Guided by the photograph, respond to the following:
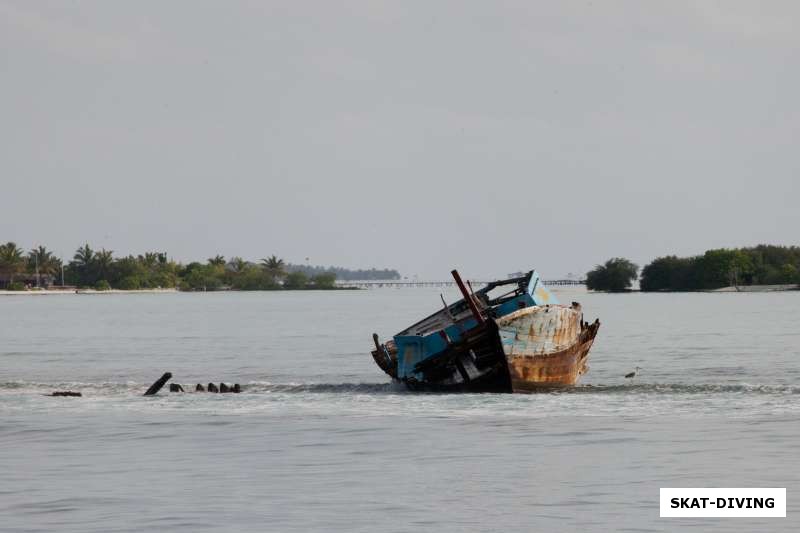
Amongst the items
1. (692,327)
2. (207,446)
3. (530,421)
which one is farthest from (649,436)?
(692,327)

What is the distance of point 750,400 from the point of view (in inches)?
1580

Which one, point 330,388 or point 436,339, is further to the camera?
point 330,388

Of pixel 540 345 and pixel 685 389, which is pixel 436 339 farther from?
pixel 685 389

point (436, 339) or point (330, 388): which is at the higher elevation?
point (436, 339)

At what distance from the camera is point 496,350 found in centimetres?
4109

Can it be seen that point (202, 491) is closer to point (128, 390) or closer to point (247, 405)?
point (247, 405)

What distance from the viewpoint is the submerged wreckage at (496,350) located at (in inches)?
1594

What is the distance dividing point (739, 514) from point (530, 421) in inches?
562

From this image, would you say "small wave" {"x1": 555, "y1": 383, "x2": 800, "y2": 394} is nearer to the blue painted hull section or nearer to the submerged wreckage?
the submerged wreckage

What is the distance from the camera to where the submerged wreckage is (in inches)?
1594

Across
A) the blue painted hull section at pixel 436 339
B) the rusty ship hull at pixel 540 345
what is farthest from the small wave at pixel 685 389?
the blue painted hull section at pixel 436 339

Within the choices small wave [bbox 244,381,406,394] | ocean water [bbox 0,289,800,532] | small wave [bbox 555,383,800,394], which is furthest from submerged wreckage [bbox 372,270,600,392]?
small wave [bbox 244,381,406,394]

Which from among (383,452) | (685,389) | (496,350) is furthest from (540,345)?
(383,452)

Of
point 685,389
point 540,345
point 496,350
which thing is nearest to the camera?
point 496,350
